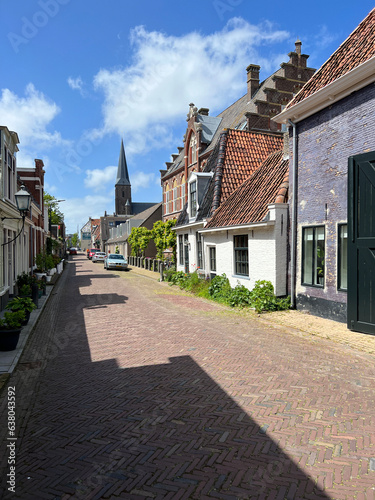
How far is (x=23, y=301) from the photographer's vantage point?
A: 8109 millimetres

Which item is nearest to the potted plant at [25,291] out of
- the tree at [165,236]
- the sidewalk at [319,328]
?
the sidewalk at [319,328]

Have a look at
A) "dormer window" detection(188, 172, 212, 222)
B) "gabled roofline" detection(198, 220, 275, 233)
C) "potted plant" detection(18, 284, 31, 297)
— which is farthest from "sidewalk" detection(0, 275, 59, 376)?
"dormer window" detection(188, 172, 212, 222)

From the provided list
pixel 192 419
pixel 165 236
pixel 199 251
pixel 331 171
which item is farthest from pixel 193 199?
pixel 192 419

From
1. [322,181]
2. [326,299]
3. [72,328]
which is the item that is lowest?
[72,328]

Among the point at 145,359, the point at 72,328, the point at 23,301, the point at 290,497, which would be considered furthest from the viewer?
the point at 72,328

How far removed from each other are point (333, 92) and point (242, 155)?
844 cm

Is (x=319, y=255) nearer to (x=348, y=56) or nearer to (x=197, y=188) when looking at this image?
(x=348, y=56)

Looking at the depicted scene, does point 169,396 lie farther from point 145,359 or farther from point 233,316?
point 233,316

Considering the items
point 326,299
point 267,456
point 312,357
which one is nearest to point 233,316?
point 326,299

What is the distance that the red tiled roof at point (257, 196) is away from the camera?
40.0ft

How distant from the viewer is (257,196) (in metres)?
13.6

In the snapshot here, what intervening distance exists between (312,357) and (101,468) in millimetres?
4512

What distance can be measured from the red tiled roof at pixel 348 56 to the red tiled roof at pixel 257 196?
9.10 ft

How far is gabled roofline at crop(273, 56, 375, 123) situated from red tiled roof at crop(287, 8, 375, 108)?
42 cm
